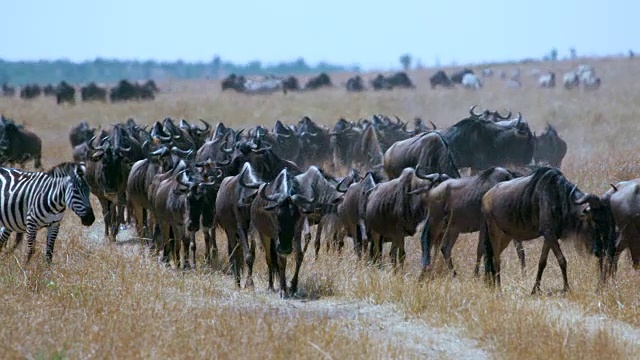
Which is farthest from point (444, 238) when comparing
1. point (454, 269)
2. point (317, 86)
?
point (317, 86)

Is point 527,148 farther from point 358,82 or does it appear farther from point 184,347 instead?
point 358,82

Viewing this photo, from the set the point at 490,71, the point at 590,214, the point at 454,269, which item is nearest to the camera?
the point at 590,214

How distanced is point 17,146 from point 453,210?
14413 millimetres

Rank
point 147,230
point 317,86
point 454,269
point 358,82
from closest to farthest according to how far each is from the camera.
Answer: point 454,269
point 147,230
point 358,82
point 317,86

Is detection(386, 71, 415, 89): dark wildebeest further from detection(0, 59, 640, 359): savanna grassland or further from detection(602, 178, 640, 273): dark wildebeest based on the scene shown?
detection(602, 178, 640, 273): dark wildebeest

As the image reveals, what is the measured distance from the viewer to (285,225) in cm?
870

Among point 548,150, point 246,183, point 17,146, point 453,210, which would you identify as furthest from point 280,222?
point 17,146

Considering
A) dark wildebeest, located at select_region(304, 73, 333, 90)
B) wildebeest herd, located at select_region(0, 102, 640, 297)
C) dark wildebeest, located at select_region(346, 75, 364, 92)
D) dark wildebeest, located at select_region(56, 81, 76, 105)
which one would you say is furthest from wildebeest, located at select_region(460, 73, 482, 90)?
wildebeest herd, located at select_region(0, 102, 640, 297)

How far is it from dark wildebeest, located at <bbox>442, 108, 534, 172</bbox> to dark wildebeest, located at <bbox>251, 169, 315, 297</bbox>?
623 centimetres

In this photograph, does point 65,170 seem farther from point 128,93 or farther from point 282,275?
point 128,93

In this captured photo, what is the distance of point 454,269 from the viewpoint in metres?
10.0

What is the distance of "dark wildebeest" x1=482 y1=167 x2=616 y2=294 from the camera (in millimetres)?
8641

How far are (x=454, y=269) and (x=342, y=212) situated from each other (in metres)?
1.63

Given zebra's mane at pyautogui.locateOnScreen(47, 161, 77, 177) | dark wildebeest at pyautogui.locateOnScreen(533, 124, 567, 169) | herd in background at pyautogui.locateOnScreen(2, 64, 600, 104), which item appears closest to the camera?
zebra's mane at pyautogui.locateOnScreen(47, 161, 77, 177)
